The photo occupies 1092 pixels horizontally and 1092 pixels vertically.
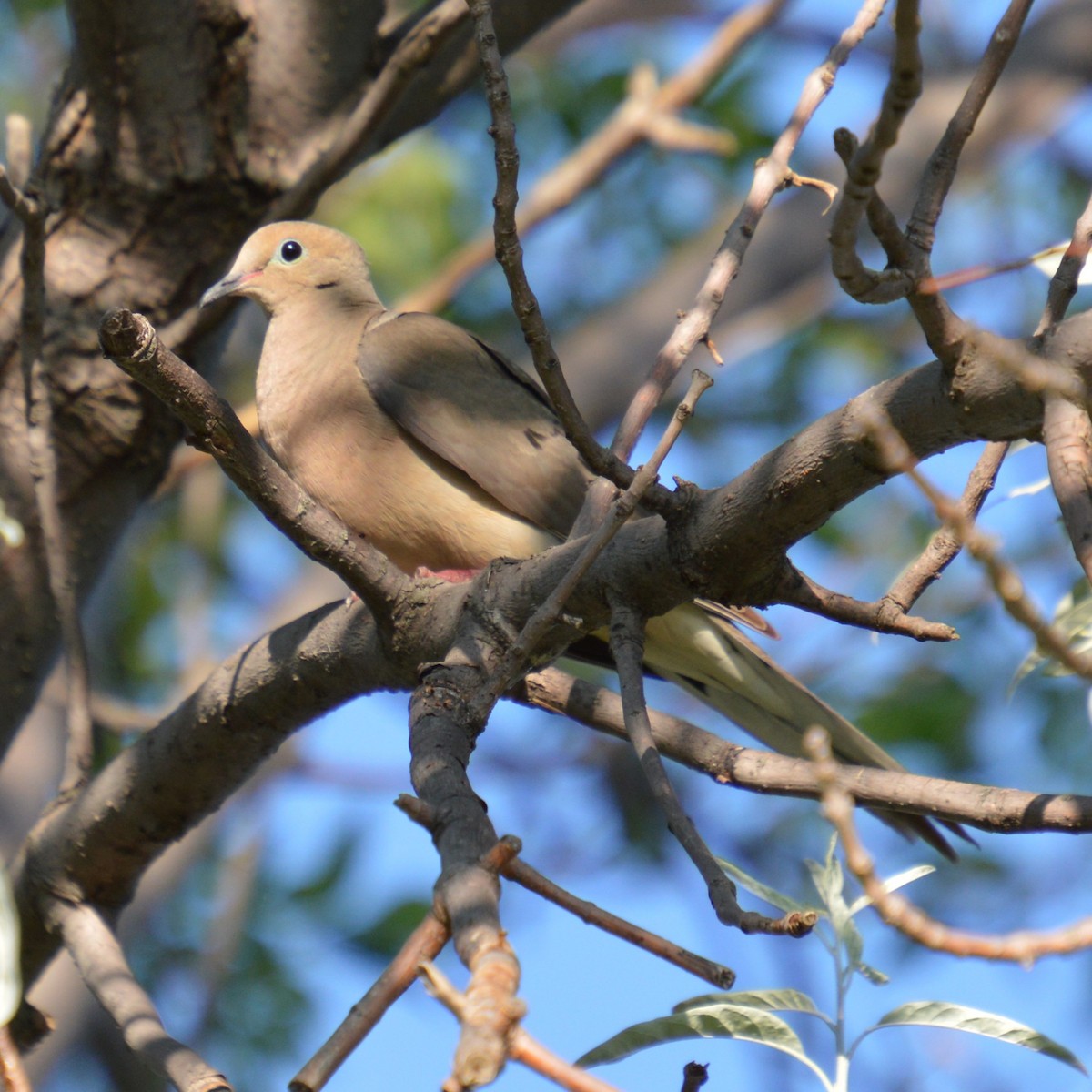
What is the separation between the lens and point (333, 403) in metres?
3.79

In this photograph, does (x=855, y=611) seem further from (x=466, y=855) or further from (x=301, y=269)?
(x=301, y=269)

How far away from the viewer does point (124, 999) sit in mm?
2670

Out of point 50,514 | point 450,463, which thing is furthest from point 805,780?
point 50,514

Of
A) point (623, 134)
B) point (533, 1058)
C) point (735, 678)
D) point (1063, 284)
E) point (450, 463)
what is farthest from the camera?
point (623, 134)

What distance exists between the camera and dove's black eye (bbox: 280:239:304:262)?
4.33 m

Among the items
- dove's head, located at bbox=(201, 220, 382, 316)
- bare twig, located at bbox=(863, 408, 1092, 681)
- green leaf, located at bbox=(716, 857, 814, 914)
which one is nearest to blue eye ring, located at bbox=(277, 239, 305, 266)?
dove's head, located at bbox=(201, 220, 382, 316)

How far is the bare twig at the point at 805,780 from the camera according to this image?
6.52 feet

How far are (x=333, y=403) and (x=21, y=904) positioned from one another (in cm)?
149

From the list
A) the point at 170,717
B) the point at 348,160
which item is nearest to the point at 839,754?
the point at 170,717

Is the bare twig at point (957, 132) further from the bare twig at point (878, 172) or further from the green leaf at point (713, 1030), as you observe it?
the green leaf at point (713, 1030)

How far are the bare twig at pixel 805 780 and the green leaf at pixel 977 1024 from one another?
0.27 metres

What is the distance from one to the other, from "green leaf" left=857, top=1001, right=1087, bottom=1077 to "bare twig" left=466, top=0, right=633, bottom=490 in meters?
0.90

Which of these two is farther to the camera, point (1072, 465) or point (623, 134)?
point (623, 134)

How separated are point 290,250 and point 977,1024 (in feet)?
10.5
